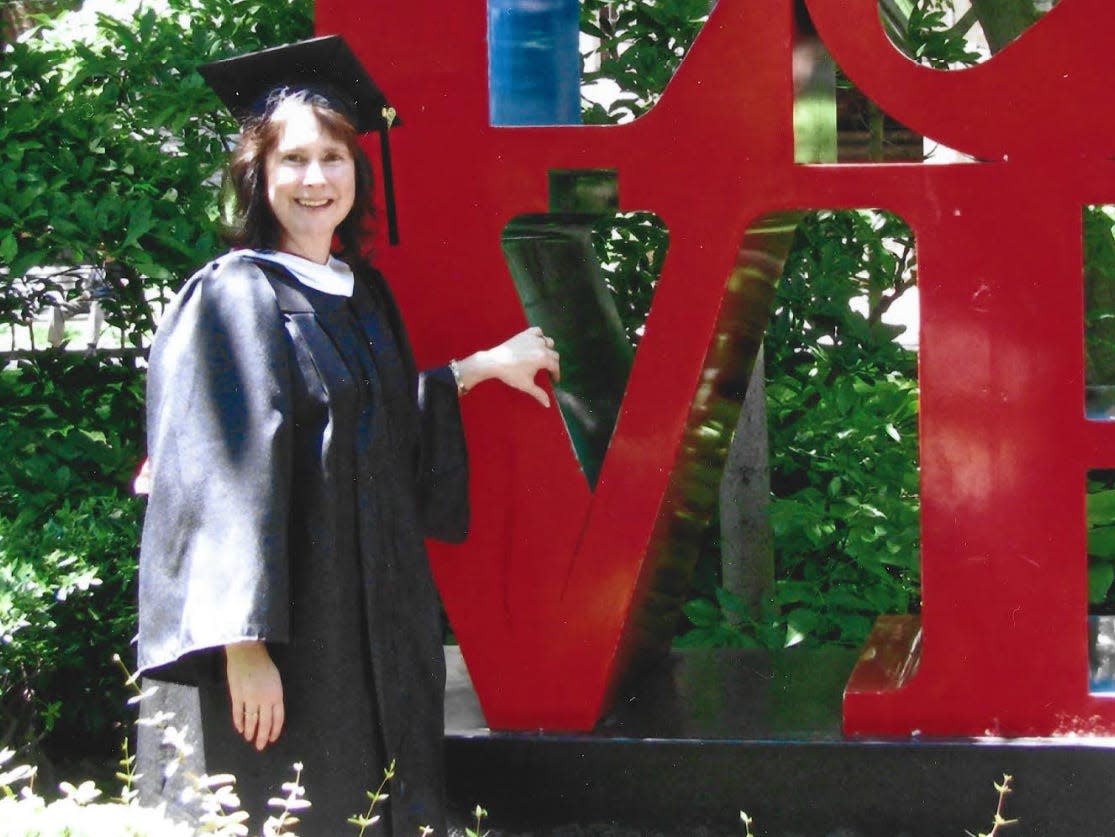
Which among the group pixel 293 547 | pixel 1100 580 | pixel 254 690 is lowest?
pixel 1100 580

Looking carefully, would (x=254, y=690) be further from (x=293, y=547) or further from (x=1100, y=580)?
(x=1100, y=580)

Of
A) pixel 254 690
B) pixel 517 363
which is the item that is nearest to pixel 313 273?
pixel 517 363

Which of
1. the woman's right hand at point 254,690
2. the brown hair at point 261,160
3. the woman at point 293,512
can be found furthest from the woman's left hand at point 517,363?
the woman's right hand at point 254,690

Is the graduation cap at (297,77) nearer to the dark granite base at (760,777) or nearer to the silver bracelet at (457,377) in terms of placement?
the silver bracelet at (457,377)

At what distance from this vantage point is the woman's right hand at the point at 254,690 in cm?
254

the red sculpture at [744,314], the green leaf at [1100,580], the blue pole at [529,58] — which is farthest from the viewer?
the green leaf at [1100,580]

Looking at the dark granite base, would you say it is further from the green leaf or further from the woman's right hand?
the green leaf

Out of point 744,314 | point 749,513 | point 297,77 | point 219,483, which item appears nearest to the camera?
point 219,483

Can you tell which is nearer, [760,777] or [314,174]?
[314,174]

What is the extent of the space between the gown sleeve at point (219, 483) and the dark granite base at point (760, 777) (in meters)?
0.77

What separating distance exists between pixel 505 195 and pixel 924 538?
3.22 ft

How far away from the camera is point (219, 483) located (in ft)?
8.21

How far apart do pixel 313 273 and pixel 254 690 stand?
2.20 ft

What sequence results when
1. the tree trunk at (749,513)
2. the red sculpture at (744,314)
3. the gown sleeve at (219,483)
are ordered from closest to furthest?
the gown sleeve at (219,483), the red sculpture at (744,314), the tree trunk at (749,513)
